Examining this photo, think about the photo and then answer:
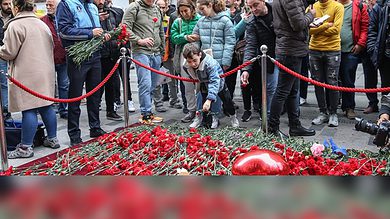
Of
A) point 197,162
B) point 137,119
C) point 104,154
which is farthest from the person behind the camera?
point 137,119

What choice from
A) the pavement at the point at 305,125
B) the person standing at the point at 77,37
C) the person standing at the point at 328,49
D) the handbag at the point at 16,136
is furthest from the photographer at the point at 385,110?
the handbag at the point at 16,136

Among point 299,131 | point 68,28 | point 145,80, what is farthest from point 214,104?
point 68,28

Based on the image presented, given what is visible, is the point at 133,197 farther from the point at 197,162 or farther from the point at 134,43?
the point at 134,43

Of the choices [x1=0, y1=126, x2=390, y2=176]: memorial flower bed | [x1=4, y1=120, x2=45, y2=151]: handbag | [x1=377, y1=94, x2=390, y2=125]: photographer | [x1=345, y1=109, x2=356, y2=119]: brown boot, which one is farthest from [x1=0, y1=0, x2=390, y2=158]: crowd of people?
[x1=377, y1=94, x2=390, y2=125]: photographer

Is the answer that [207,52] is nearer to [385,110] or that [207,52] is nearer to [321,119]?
[321,119]

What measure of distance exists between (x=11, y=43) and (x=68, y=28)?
0.70 meters

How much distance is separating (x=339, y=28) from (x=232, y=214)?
5780 millimetres

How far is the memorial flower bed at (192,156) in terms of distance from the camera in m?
3.66

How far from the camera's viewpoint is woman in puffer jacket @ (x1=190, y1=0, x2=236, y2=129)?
6465 mm

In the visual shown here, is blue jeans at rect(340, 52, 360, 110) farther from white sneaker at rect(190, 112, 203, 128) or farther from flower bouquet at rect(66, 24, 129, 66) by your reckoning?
flower bouquet at rect(66, 24, 129, 66)

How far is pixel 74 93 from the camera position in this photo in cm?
573

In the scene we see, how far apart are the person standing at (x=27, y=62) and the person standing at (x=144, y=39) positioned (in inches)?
59.1

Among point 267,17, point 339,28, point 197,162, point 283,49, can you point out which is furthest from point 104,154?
point 339,28

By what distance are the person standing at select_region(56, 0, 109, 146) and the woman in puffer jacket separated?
1392 mm
